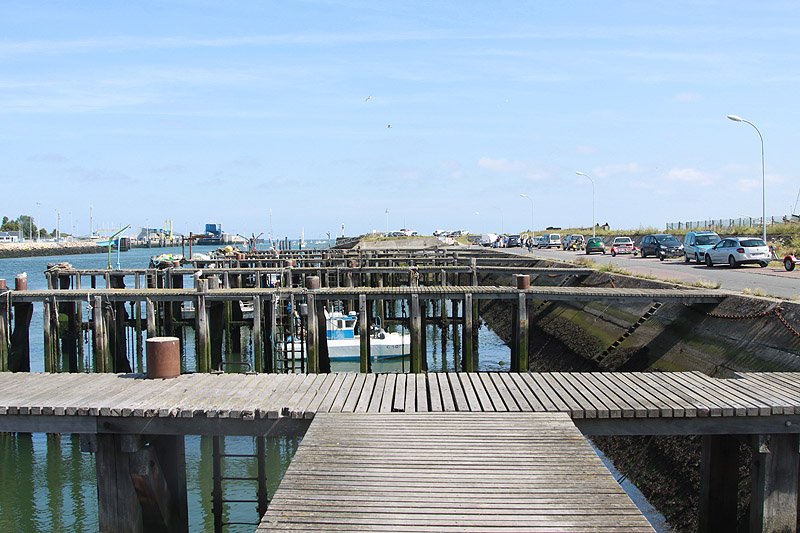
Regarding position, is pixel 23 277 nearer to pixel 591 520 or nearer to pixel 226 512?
pixel 226 512

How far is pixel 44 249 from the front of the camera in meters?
145

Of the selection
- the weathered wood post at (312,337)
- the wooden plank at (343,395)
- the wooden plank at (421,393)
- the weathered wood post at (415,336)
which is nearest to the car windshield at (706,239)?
the weathered wood post at (415,336)

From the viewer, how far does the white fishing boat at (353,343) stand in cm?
2591

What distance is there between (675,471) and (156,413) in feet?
28.2

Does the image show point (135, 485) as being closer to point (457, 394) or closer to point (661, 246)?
point (457, 394)

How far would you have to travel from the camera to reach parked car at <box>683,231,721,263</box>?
33000 millimetres

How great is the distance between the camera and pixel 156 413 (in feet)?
25.3

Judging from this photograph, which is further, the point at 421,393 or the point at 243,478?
the point at 243,478

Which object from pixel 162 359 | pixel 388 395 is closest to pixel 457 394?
pixel 388 395

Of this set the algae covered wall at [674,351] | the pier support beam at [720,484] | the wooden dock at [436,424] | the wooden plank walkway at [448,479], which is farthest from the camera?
the algae covered wall at [674,351]

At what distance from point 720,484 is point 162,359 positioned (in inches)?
302

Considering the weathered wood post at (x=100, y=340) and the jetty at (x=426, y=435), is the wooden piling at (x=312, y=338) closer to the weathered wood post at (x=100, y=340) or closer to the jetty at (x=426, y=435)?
the weathered wood post at (x=100, y=340)

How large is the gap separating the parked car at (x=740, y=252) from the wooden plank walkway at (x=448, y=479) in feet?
81.6

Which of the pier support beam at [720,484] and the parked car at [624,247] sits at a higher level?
the parked car at [624,247]
